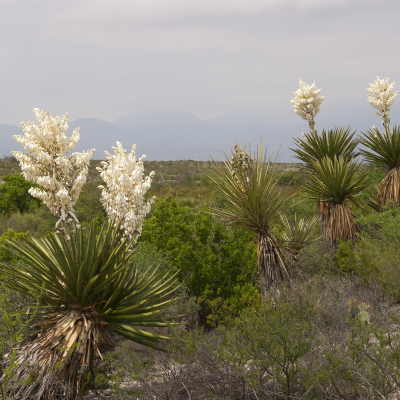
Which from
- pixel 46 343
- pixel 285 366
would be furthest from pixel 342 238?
pixel 46 343

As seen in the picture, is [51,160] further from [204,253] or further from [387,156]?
[387,156]

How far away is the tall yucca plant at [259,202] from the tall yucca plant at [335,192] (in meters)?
2.73

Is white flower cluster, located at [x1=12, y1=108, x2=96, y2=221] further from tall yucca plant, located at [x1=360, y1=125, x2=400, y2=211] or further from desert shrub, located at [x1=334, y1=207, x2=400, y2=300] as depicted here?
tall yucca plant, located at [x1=360, y1=125, x2=400, y2=211]

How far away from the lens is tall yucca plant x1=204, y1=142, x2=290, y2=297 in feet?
20.7

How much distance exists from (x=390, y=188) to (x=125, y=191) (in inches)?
326

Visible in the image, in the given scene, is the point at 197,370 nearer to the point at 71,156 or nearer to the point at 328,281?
the point at 71,156

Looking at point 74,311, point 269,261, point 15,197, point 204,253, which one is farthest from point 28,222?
point 269,261

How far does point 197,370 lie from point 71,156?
3.28m

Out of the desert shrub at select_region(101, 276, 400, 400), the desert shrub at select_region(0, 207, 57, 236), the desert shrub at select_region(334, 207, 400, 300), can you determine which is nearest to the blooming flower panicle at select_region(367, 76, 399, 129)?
the desert shrub at select_region(334, 207, 400, 300)

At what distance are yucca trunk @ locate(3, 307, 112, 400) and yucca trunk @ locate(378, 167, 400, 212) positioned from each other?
335 inches

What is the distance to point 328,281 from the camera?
8383mm

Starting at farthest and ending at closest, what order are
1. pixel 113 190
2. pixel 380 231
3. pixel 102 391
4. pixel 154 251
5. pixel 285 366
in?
pixel 380 231 → pixel 154 251 → pixel 113 190 → pixel 102 391 → pixel 285 366

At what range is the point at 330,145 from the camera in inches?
374

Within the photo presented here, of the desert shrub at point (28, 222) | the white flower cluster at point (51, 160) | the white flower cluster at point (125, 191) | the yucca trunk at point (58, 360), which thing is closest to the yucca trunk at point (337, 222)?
the white flower cluster at point (125, 191)
